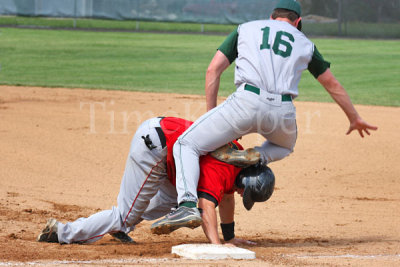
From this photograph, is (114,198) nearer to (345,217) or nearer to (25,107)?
(345,217)

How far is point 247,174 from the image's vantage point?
398 cm

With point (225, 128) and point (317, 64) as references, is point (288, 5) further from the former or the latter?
point (225, 128)

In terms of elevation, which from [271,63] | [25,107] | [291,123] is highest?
[271,63]

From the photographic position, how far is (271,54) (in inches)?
151

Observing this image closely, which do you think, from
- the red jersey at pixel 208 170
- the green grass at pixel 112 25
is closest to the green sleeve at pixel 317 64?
the red jersey at pixel 208 170

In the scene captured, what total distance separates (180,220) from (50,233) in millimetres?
1034

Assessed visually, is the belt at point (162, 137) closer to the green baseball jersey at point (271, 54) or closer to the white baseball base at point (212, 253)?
the green baseball jersey at point (271, 54)

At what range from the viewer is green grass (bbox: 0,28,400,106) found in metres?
13.2

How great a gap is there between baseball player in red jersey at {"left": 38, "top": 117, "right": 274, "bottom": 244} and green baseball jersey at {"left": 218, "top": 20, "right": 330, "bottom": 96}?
1.83 ft

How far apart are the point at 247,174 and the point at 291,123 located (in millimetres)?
430

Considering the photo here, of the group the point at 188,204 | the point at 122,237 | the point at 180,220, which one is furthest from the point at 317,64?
the point at 122,237

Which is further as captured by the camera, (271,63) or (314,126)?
(314,126)

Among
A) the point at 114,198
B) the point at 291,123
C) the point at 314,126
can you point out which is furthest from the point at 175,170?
the point at 314,126

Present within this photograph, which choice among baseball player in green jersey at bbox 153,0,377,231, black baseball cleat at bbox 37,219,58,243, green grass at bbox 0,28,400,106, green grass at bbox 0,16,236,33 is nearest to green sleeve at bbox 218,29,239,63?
baseball player in green jersey at bbox 153,0,377,231
